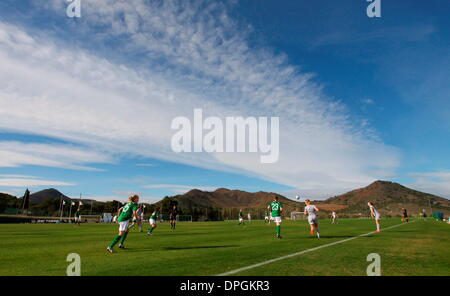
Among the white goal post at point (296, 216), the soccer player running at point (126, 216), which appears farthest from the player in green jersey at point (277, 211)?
the white goal post at point (296, 216)

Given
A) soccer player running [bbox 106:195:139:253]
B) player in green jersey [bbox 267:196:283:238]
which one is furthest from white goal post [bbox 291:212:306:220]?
soccer player running [bbox 106:195:139:253]

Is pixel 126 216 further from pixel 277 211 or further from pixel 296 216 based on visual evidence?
pixel 296 216

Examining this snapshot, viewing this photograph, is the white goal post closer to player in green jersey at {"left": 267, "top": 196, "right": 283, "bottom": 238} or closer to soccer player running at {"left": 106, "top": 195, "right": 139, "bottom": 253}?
player in green jersey at {"left": 267, "top": 196, "right": 283, "bottom": 238}

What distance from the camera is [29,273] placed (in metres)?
6.51

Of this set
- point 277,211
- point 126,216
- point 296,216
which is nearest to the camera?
point 126,216

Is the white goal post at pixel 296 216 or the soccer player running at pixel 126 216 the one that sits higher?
the soccer player running at pixel 126 216

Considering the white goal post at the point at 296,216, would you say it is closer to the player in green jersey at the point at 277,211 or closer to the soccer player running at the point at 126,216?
the player in green jersey at the point at 277,211

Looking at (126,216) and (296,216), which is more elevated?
(126,216)

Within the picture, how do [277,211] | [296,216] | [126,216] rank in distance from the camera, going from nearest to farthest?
[126,216]
[277,211]
[296,216]

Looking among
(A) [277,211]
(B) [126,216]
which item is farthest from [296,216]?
(B) [126,216]
